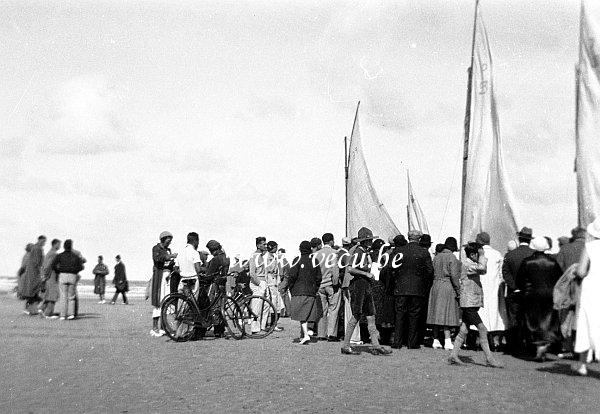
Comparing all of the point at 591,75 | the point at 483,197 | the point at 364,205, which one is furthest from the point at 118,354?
the point at 364,205

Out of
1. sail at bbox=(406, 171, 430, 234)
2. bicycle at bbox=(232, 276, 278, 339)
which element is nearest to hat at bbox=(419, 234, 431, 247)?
bicycle at bbox=(232, 276, 278, 339)

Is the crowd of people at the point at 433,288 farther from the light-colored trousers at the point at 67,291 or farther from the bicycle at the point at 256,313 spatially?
the light-colored trousers at the point at 67,291

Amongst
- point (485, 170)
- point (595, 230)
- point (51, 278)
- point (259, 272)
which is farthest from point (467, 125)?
point (51, 278)

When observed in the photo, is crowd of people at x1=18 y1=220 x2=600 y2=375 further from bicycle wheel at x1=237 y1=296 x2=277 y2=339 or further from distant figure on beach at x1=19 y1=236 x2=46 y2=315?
distant figure on beach at x1=19 y1=236 x2=46 y2=315

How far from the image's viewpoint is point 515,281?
10.5 metres

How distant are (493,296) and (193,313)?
4772mm

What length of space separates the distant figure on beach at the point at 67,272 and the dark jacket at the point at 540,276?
413 inches

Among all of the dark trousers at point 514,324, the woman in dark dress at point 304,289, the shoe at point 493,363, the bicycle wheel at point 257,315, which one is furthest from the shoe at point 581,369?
the bicycle wheel at point 257,315

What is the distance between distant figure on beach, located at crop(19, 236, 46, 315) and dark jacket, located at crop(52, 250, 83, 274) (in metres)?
2.10

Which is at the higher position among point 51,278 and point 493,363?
point 51,278

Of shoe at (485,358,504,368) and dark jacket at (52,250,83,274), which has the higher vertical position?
dark jacket at (52,250,83,274)

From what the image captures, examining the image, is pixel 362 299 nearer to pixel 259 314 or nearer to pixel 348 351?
pixel 348 351

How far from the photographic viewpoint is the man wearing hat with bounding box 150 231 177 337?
13.2 meters

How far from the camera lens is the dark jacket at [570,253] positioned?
1045cm
